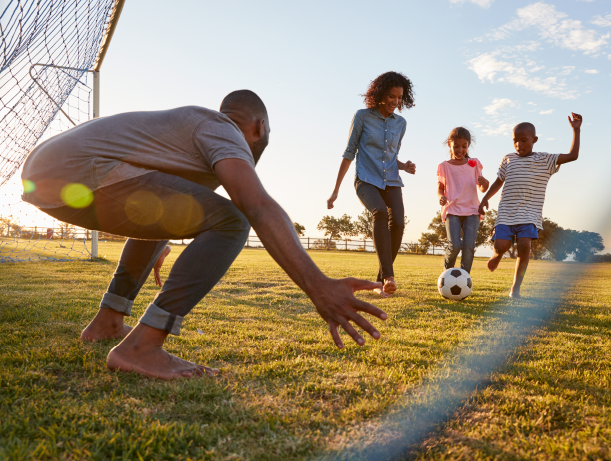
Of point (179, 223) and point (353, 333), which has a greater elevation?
point (179, 223)

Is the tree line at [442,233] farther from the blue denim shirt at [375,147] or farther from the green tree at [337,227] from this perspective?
the blue denim shirt at [375,147]

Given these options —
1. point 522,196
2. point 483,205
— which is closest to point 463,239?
point 483,205

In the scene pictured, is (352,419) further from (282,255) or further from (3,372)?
(3,372)

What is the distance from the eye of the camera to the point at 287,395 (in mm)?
1783

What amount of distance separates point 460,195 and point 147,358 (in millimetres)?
4861

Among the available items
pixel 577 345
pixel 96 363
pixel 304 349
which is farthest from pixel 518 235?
pixel 96 363

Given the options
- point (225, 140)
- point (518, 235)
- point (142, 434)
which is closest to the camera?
point (142, 434)

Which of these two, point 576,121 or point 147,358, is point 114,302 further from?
point 576,121

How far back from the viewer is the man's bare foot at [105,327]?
2.61m

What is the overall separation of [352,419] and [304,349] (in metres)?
1.01

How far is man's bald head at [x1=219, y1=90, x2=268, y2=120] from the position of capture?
2.20 metres

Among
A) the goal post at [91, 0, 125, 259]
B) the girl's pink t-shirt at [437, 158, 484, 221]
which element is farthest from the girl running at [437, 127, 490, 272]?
the goal post at [91, 0, 125, 259]

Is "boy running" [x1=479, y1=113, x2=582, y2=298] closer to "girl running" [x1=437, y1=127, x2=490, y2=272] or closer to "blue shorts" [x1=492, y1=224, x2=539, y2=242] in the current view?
"blue shorts" [x1=492, y1=224, x2=539, y2=242]

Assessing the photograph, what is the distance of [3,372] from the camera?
76.3 inches
